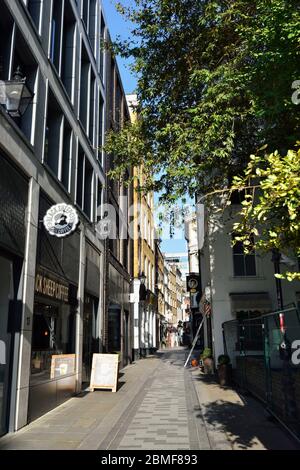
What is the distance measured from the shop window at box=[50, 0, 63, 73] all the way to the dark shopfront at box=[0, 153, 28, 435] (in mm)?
4985

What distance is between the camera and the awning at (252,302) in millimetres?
18891

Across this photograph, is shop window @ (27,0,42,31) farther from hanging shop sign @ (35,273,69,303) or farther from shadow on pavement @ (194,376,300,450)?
shadow on pavement @ (194,376,300,450)

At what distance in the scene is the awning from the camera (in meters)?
18.9

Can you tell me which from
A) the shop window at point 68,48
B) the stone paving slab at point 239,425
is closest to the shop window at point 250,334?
the stone paving slab at point 239,425

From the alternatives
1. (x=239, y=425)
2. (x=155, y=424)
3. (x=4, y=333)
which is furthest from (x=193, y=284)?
(x=4, y=333)

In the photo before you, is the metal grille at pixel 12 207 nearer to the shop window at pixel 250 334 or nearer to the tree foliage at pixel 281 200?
the tree foliage at pixel 281 200

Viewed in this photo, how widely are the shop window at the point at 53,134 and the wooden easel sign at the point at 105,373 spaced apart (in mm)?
5871

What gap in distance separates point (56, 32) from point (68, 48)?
159 centimetres

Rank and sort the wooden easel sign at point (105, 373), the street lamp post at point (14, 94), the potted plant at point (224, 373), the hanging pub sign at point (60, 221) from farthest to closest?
the potted plant at point (224, 373), the wooden easel sign at point (105, 373), the hanging pub sign at point (60, 221), the street lamp post at point (14, 94)

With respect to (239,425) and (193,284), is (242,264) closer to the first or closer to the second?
(193,284)

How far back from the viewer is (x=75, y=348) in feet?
44.7

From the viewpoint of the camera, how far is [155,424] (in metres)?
8.85

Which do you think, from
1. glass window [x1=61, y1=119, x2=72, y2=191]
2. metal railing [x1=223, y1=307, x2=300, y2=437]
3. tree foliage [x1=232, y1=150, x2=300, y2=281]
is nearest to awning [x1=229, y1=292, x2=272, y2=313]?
metal railing [x1=223, y1=307, x2=300, y2=437]

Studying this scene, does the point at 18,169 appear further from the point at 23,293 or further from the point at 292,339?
the point at 292,339
